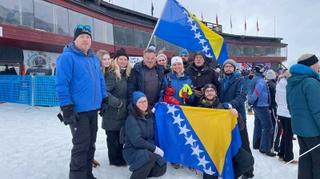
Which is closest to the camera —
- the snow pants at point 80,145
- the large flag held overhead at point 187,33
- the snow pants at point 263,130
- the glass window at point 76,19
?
the snow pants at point 80,145

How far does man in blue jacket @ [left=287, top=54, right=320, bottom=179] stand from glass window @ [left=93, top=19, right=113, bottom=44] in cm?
2104

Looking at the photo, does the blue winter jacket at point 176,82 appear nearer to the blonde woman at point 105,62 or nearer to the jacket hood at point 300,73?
the blonde woman at point 105,62

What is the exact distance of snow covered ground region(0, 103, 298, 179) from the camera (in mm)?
5582

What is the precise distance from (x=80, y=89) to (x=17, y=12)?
48.5ft

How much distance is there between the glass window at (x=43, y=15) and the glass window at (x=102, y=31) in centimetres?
502

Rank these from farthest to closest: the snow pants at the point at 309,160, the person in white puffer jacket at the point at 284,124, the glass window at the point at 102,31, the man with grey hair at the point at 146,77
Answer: the glass window at the point at 102,31 → the person in white puffer jacket at the point at 284,124 → the man with grey hair at the point at 146,77 → the snow pants at the point at 309,160

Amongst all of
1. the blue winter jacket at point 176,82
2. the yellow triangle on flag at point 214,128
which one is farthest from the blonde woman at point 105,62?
the yellow triangle on flag at point 214,128

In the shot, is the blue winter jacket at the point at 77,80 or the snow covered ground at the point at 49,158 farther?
the snow covered ground at the point at 49,158

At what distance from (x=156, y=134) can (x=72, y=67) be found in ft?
6.32

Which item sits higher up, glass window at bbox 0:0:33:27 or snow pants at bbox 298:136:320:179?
glass window at bbox 0:0:33:27

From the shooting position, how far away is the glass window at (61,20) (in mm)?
20359

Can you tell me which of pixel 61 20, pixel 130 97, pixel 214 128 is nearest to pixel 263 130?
pixel 214 128

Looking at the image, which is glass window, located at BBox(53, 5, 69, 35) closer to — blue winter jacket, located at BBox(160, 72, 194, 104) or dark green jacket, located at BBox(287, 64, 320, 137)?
blue winter jacket, located at BBox(160, 72, 194, 104)

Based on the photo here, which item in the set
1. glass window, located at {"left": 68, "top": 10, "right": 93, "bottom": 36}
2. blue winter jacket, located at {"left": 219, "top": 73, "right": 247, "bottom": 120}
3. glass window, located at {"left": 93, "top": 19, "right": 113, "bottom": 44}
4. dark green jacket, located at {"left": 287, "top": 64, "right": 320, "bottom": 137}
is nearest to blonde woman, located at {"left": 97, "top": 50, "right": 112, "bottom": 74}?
blue winter jacket, located at {"left": 219, "top": 73, "right": 247, "bottom": 120}
